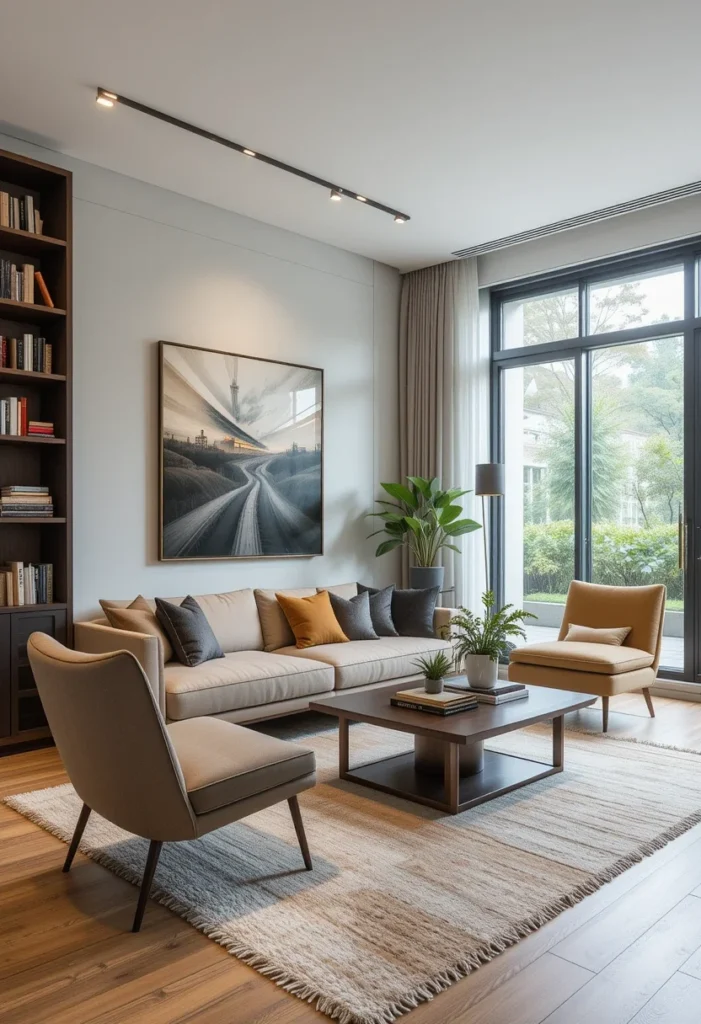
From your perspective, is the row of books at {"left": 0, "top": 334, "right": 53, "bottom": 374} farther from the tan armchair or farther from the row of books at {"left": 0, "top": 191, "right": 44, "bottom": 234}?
the tan armchair

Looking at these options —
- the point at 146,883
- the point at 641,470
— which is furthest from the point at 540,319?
the point at 146,883

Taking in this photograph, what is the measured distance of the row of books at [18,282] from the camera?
4008 mm

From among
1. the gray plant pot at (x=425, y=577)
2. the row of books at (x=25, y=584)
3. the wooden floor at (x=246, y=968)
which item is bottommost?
the wooden floor at (x=246, y=968)

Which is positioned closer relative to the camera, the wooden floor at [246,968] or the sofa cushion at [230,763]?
the wooden floor at [246,968]

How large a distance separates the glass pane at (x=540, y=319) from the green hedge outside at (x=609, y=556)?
144 cm

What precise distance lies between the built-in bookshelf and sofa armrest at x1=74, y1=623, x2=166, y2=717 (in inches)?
10.9

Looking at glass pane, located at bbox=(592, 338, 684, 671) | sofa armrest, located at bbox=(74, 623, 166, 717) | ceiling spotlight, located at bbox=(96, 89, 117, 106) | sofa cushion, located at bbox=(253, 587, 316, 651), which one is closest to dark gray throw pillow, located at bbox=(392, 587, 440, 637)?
sofa cushion, located at bbox=(253, 587, 316, 651)

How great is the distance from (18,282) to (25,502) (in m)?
1.12

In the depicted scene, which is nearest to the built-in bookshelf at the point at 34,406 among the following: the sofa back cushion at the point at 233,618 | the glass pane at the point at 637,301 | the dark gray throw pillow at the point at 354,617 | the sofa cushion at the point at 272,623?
the sofa back cushion at the point at 233,618

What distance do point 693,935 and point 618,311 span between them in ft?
14.6

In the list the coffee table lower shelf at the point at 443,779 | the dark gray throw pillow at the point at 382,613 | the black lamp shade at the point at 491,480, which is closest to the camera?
the coffee table lower shelf at the point at 443,779

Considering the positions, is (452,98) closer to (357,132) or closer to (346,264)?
(357,132)

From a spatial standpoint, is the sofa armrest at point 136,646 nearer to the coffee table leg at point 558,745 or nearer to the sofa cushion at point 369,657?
the sofa cushion at point 369,657

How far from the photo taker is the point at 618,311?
5.68 m
